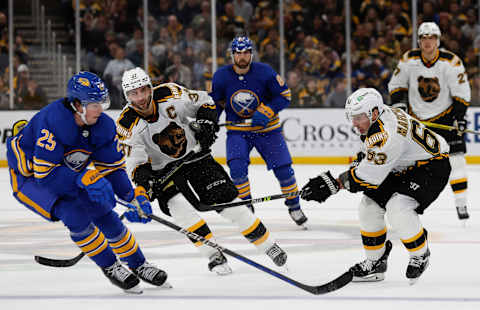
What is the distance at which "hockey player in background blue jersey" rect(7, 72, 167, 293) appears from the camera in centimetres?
305

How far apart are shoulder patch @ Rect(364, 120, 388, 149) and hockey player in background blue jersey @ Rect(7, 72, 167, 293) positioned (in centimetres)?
97

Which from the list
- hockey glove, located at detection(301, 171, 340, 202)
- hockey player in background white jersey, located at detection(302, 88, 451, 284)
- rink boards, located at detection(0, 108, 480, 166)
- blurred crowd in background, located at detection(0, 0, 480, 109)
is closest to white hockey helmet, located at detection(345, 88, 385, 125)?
hockey player in background white jersey, located at detection(302, 88, 451, 284)

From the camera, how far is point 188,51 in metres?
9.34

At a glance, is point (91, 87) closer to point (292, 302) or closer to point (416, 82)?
point (292, 302)

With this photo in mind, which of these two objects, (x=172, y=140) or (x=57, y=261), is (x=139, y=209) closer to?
(x=172, y=140)

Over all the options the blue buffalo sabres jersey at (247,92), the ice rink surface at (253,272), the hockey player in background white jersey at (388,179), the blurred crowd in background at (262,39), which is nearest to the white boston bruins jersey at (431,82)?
the ice rink surface at (253,272)

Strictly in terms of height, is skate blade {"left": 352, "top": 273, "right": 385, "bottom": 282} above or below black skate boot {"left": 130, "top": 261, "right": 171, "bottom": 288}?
below

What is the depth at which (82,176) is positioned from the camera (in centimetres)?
305

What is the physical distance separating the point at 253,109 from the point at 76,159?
1.90 m

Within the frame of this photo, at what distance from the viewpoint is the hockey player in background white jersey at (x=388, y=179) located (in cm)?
320

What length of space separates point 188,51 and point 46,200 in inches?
251

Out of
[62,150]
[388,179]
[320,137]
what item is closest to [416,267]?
[388,179]

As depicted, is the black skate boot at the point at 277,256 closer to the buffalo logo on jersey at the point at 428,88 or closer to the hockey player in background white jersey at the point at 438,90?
the hockey player in background white jersey at the point at 438,90

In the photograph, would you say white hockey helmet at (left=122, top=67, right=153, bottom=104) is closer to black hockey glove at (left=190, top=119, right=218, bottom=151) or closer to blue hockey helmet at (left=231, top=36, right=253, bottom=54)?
black hockey glove at (left=190, top=119, right=218, bottom=151)
